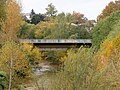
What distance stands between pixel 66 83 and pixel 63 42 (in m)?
38.3

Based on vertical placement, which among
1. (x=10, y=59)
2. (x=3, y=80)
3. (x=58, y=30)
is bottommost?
(x=3, y=80)

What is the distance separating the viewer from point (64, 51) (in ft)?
165

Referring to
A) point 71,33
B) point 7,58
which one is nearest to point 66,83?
point 7,58

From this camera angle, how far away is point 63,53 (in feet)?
165

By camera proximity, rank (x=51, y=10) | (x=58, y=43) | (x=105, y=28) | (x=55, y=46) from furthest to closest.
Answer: (x=51, y=10)
(x=55, y=46)
(x=58, y=43)
(x=105, y=28)

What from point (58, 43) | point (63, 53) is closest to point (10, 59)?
point (58, 43)

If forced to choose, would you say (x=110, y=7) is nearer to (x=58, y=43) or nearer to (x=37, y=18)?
(x=58, y=43)

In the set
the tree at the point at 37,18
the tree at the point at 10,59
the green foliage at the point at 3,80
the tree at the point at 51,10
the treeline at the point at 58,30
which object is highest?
the tree at the point at 51,10

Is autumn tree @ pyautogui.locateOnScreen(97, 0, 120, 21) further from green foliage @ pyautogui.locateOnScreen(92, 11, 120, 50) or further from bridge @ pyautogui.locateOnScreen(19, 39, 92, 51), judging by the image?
green foliage @ pyautogui.locateOnScreen(92, 11, 120, 50)

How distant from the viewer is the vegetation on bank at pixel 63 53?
10453mm

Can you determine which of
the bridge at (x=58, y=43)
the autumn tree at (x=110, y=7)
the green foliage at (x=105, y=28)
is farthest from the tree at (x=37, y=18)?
the green foliage at (x=105, y=28)

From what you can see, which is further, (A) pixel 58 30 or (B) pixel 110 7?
(B) pixel 110 7

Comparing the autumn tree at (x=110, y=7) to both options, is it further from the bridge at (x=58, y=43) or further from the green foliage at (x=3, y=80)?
the green foliage at (x=3, y=80)

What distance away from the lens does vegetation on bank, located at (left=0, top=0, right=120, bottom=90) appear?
10.5 meters
